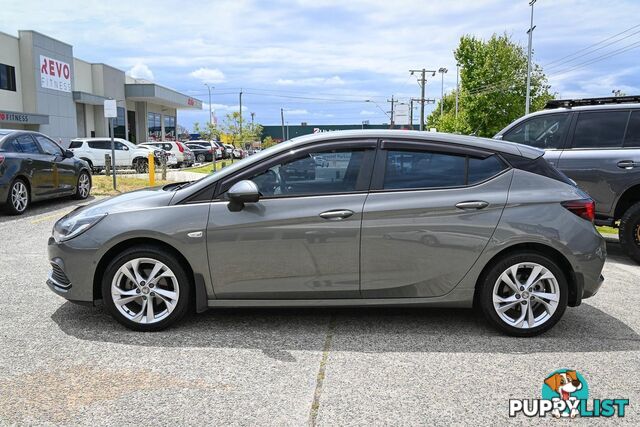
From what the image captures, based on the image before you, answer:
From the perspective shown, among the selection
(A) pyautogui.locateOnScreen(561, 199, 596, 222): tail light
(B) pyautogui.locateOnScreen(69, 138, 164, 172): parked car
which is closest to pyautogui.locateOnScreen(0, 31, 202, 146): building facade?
(B) pyautogui.locateOnScreen(69, 138, 164, 172): parked car

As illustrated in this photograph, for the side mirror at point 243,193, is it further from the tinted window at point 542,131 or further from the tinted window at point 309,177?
the tinted window at point 542,131

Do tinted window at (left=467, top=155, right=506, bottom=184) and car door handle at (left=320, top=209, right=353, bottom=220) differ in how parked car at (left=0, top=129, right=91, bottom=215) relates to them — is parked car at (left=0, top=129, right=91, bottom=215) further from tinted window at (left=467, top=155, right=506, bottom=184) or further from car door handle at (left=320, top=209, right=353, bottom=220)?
tinted window at (left=467, top=155, right=506, bottom=184)

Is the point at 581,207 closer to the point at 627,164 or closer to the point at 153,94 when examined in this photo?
the point at 627,164

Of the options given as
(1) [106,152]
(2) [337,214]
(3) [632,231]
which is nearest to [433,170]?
(2) [337,214]

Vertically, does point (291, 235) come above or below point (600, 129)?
below

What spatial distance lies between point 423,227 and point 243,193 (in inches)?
54.5

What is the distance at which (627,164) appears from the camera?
22.2 ft

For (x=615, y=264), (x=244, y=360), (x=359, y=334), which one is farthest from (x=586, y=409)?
(x=615, y=264)

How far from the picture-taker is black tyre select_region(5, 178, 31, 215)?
390 inches

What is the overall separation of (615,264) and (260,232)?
5.08 metres

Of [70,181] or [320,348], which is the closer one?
[320,348]

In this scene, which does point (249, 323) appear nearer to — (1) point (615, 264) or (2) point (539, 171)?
(2) point (539, 171)

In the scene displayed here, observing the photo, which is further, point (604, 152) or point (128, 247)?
point (604, 152)

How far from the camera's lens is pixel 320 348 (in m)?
3.96
